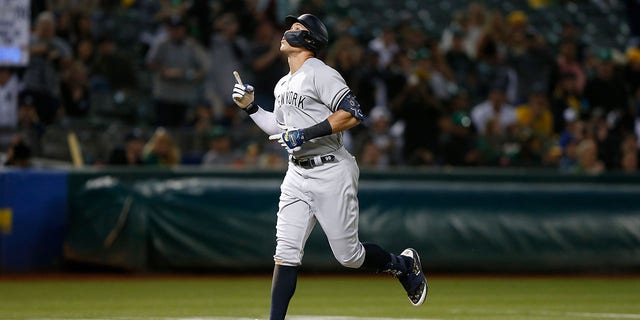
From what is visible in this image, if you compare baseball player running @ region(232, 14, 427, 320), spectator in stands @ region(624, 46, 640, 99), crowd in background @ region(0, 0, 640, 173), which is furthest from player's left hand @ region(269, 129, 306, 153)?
spectator in stands @ region(624, 46, 640, 99)

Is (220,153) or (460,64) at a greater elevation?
(460,64)

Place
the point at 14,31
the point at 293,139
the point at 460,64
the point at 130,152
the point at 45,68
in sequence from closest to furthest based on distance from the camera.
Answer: the point at 293,139, the point at 14,31, the point at 130,152, the point at 45,68, the point at 460,64

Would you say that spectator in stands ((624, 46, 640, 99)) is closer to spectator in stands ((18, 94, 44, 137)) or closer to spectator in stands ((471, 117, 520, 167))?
spectator in stands ((471, 117, 520, 167))

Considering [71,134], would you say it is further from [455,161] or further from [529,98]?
[529,98]

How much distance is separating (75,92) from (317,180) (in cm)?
797

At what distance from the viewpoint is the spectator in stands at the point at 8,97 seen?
12.8 meters

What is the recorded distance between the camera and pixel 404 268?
6.93 m

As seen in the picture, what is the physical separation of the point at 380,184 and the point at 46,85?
4.28 metres

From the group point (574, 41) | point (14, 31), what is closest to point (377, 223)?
point (14, 31)

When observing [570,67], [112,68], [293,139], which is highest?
[293,139]

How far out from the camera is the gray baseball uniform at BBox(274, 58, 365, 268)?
6.20m

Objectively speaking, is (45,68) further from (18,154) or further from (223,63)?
(223,63)

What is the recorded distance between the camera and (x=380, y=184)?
12.2 m

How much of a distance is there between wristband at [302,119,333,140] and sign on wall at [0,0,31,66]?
6.80 meters
